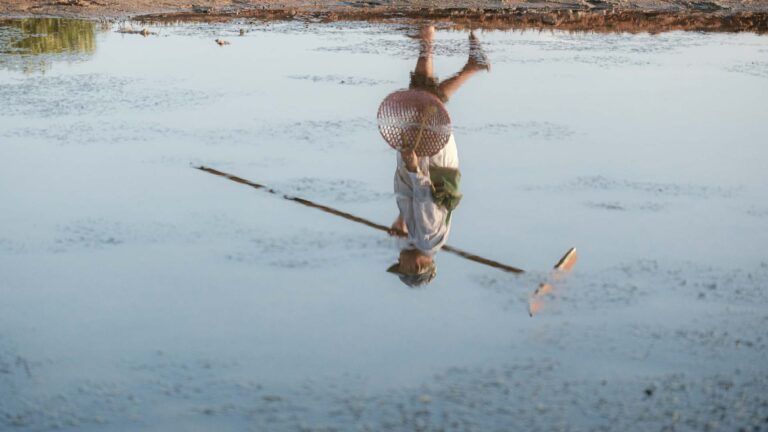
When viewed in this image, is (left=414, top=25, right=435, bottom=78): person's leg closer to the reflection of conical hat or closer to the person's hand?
the reflection of conical hat

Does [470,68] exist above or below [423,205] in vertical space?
above

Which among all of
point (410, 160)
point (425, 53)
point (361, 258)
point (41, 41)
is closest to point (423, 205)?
point (410, 160)

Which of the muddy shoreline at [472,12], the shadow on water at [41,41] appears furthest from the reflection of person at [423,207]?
the muddy shoreline at [472,12]

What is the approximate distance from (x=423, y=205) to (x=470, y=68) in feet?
13.2

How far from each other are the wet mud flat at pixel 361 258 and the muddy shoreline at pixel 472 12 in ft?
11.3

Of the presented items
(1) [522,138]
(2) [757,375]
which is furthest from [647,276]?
(1) [522,138]

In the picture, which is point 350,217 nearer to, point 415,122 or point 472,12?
point 415,122

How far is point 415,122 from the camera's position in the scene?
6816mm

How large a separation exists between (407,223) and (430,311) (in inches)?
43.4

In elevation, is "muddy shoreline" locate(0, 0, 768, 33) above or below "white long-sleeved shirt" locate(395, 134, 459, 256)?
above

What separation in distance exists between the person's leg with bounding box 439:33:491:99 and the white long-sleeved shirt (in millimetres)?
2276

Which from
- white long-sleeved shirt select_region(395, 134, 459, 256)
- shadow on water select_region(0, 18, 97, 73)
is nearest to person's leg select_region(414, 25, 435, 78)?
white long-sleeved shirt select_region(395, 134, 459, 256)

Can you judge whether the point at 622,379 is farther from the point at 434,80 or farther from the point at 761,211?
the point at 434,80

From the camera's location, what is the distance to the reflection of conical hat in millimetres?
6266
